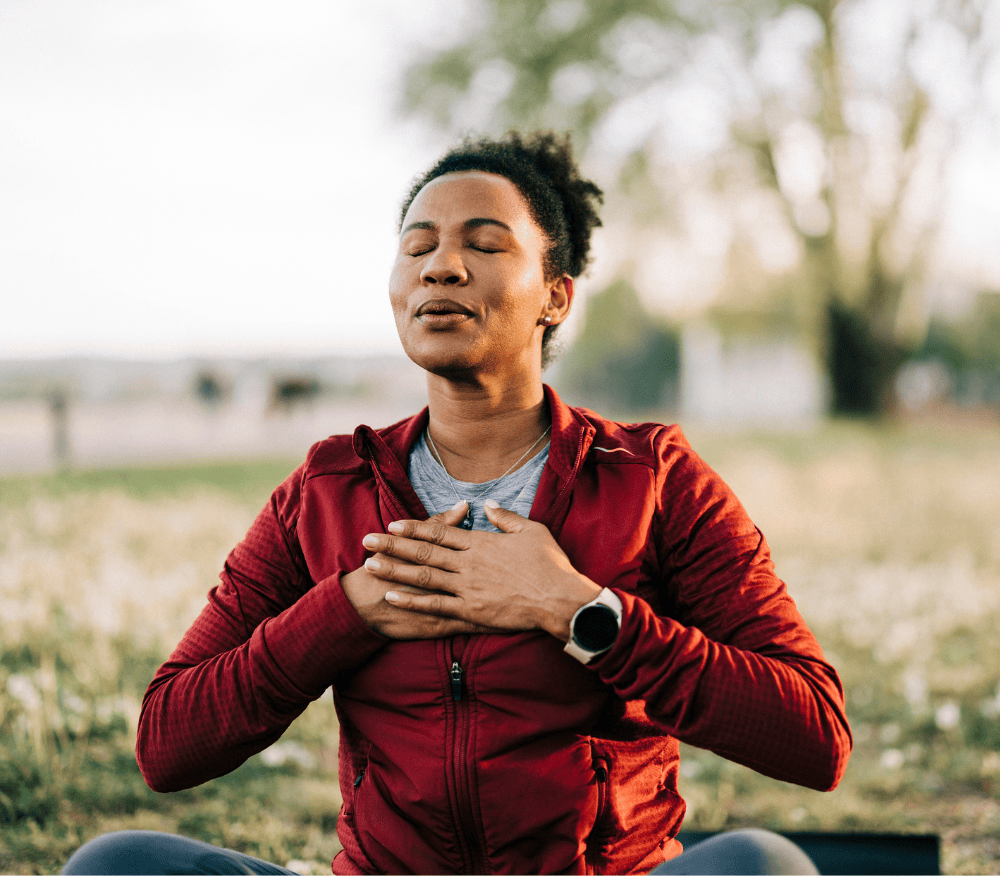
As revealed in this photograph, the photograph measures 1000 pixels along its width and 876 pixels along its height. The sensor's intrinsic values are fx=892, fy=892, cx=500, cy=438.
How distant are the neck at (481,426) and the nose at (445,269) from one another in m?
0.24

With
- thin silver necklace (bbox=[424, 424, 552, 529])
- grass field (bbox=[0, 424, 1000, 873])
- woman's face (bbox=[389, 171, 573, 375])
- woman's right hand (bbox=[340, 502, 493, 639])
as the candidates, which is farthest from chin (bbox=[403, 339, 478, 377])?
grass field (bbox=[0, 424, 1000, 873])

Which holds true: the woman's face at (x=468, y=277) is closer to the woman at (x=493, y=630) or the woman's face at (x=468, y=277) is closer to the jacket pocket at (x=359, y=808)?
the woman at (x=493, y=630)

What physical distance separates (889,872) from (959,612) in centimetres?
355

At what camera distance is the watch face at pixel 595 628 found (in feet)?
5.51

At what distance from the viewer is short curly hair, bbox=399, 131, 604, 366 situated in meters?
2.20

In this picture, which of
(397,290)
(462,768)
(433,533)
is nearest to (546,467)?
(433,533)

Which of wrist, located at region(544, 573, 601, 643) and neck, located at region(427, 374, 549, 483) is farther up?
neck, located at region(427, 374, 549, 483)

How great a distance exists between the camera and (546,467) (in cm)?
195

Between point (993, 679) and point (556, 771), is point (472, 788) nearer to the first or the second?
point (556, 771)

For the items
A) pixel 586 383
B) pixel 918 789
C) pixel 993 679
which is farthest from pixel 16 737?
pixel 586 383

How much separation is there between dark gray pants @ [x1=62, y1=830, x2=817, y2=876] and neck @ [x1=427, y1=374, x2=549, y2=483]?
0.92m

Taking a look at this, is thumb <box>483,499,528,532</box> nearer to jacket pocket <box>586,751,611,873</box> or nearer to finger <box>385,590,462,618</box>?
finger <box>385,590,462,618</box>

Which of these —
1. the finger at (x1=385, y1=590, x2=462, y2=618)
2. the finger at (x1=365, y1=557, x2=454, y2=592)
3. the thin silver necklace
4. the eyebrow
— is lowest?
the finger at (x1=385, y1=590, x2=462, y2=618)

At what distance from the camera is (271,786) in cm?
364
